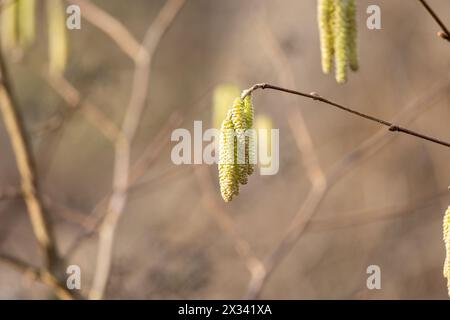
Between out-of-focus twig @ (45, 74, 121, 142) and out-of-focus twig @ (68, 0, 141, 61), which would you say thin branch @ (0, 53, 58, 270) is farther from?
out-of-focus twig @ (68, 0, 141, 61)

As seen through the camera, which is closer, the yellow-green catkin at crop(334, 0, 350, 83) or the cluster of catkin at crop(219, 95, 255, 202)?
the cluster of catkin at crop(219, 95, 255, 202)

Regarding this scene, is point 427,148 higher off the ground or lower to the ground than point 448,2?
lower

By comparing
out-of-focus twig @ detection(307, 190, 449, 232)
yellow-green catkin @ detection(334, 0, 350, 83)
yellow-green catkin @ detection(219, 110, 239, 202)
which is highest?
out-of-focus twig @ detection(307, 190, 449, 232)

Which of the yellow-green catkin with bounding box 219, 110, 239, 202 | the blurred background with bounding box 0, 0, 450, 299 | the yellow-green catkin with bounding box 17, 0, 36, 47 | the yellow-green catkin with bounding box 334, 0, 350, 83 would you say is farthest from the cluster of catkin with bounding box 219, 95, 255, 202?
the blurred background with bounding box 0, 0, 450, 299

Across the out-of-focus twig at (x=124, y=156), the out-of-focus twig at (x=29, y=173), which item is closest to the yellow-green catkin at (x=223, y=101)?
the out-of-focus twig at (x=124, y=156)

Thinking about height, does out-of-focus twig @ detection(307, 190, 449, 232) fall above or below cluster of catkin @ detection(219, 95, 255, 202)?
above

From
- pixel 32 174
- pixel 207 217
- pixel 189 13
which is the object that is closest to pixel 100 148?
pixel 189 13

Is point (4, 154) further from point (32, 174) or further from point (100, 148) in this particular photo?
point (32, 174)
